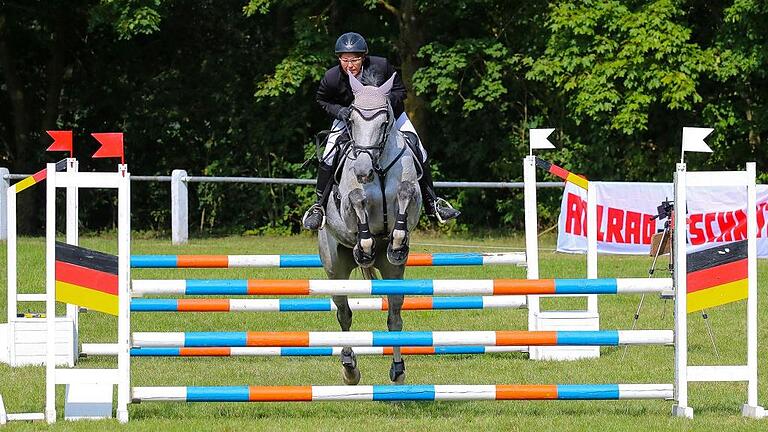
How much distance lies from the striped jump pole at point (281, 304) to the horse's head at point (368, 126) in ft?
4.92

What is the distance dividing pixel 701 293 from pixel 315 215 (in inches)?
99.8

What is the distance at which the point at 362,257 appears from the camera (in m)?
8.09

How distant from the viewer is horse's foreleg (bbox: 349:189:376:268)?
7934 mm

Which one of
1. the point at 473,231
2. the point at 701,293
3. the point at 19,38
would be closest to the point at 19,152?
the point at 19,38

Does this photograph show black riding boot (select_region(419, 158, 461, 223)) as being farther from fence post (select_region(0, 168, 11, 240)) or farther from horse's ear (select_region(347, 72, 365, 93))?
fence post (select_region(0, 168, 11, 240))

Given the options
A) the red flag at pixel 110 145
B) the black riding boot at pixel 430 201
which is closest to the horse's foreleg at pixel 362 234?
the black riding boot at pixel 430 201

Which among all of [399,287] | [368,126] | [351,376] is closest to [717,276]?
[399,287]

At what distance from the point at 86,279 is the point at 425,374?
3.20 m

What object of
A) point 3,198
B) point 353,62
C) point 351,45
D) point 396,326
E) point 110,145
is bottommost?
point 396,326

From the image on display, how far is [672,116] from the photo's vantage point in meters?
26.4

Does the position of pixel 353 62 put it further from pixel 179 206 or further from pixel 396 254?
pixel 179 206

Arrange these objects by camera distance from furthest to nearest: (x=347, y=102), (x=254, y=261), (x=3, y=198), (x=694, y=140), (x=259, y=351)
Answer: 1. (x=3, y=198)
2. (x=254, y=261)
3. (x=259, y=351)
4. (x=347, y=102)
5. (x=694, y=140)

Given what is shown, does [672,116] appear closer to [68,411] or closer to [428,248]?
[428,248]

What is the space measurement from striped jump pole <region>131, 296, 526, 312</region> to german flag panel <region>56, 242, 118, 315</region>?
0.80m
